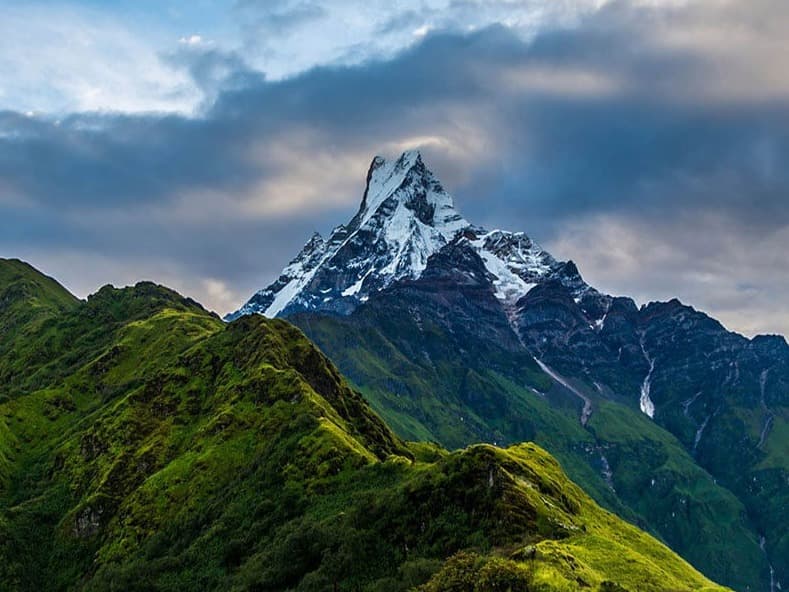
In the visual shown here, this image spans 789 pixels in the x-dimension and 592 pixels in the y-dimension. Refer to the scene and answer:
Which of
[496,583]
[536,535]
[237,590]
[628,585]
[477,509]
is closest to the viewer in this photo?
[496,583]

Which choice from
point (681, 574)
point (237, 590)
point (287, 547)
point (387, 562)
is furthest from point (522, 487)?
point (237, 590)

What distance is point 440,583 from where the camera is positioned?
124 m

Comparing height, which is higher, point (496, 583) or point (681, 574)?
point (681, 574)

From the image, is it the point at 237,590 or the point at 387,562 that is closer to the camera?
the point at 387,562

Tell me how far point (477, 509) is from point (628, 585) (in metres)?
40.6

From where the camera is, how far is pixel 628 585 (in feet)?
435

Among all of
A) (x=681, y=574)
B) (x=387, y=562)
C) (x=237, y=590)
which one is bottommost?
(x=237, y=590)

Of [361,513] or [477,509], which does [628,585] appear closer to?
[477,509]

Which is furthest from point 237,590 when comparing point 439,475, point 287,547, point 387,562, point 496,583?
point 496,583

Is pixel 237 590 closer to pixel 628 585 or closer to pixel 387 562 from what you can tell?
pixel 387 562

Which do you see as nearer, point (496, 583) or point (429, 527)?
point (496, 583)

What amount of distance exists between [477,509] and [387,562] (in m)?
23.4

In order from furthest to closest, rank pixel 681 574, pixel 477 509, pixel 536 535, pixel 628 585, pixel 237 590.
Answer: pixel 237 590, pixel 681 574, pixel 477 509, pixel 536 535, pixel 628 585

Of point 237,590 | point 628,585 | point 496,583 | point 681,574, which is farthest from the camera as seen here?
point 237,590
